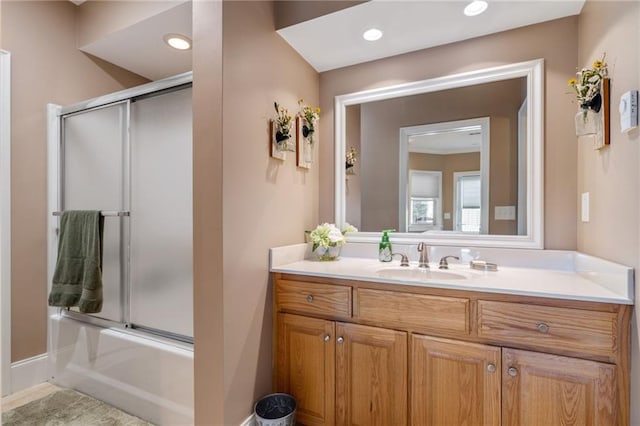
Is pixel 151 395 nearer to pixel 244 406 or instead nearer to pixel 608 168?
pixel 244 406

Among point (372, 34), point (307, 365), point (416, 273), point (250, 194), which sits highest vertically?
point (372, 34)

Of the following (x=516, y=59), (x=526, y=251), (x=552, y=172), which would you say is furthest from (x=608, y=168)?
(x=516, y=59)

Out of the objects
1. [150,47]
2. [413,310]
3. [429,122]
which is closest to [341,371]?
[413,310]

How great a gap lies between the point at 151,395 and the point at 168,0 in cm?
231

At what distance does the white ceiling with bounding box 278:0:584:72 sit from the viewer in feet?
5.27

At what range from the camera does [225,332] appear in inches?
57.1

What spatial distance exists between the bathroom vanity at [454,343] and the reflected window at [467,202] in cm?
27

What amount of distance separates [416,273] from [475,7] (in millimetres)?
1405

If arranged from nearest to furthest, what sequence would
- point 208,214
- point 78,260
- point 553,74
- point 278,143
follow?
1. point 208,214
2. point 553,74
3. point 278,143
4. point 78,260

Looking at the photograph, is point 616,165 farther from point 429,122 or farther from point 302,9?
point 302,9

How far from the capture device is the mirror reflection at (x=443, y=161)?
182cm

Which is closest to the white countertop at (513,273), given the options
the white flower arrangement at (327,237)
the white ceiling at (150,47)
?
the white flower arrangement at (327,237)

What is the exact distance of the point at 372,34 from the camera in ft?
6.06

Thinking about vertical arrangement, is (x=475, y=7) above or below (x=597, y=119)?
above
